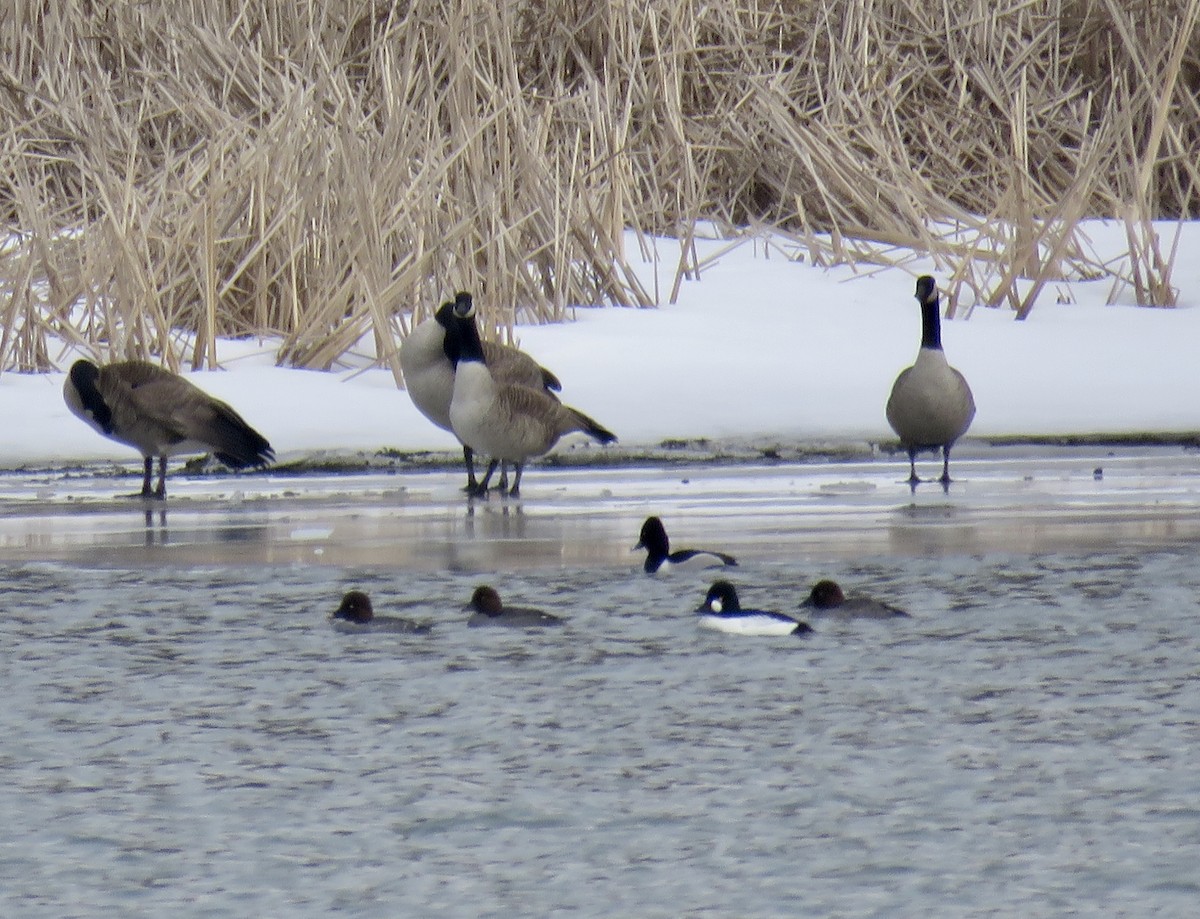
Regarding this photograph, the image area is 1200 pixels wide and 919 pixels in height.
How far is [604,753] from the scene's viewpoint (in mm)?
5207

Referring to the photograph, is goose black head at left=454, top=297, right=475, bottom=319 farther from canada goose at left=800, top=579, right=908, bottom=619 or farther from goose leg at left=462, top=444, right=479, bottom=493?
canada goose at left=800, top=579, right=908, bottom=619

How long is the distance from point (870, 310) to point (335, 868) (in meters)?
11.1

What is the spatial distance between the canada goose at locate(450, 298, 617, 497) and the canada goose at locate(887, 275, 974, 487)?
4.88ft

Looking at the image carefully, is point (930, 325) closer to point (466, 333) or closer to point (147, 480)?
point (466, 333)

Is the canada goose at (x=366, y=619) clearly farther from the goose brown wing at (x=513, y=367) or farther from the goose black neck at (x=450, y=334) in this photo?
the goose black neck at (x=450, y=334)

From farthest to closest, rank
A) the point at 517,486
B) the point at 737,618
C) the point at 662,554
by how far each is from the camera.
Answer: the point at 517,486
the point at 662,554
the point at 737,618

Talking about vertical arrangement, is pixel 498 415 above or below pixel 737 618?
above

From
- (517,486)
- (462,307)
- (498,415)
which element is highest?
(462,307)

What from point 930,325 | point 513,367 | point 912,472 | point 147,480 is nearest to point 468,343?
point 513,367

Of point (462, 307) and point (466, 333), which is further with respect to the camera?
point (462, 307)

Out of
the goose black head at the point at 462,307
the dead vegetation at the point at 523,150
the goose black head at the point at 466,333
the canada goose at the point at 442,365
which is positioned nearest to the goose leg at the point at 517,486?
the canada goose at the point at 442,365

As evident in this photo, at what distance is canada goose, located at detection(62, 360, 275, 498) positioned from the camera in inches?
417

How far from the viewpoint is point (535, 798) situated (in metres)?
4.82

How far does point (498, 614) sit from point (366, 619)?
0.38 m
